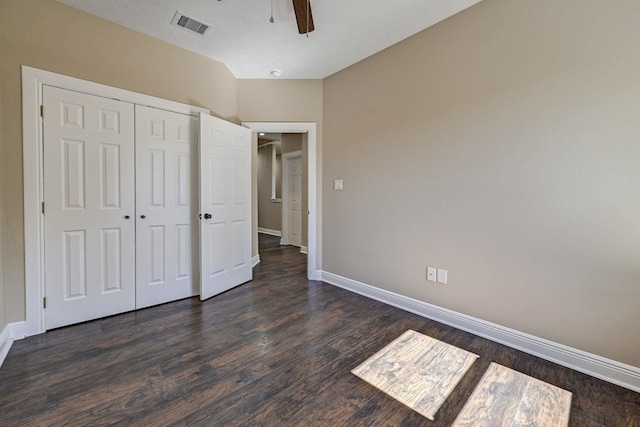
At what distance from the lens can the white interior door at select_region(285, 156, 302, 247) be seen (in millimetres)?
5988

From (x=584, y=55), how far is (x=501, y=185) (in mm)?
892

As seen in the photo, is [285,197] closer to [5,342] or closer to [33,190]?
[33,190]

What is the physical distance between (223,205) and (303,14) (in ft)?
6.56

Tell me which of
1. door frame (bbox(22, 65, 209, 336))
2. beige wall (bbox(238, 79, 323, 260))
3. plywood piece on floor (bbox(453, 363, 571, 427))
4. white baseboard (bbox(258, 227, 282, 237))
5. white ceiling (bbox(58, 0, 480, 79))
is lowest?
plywood piece on floor (bbox(453, 363, 571, 427))

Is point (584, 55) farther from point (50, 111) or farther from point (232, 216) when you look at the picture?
point (50, 111)

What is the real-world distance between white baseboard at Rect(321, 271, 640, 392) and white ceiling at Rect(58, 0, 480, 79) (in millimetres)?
2510

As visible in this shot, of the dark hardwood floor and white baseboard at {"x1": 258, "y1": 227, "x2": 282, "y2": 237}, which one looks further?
white baseboard at {"x1": 258, "y1": 227, "x2": 282, "y2": 237}

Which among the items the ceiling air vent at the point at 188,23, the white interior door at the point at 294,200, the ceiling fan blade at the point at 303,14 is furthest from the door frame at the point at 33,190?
the white interior door at the point at 294,200

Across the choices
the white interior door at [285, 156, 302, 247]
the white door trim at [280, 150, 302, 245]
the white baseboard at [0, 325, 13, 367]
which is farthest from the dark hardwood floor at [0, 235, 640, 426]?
the white door trim at [280, 150, 302, 245]

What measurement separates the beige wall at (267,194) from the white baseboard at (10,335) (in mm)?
5337

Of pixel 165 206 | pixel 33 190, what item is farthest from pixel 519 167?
pixel 33 190

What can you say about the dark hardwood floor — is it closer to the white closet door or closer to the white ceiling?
the white closet door

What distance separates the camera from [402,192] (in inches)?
104

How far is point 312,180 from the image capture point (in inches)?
137
